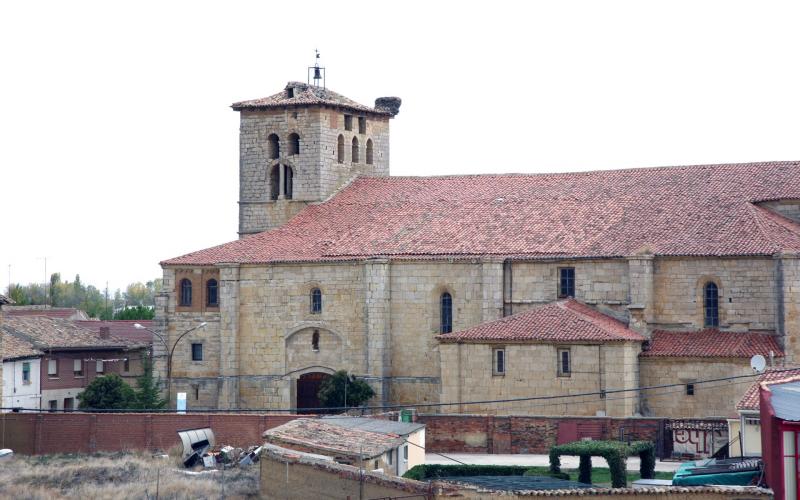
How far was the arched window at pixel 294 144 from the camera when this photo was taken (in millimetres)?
70312

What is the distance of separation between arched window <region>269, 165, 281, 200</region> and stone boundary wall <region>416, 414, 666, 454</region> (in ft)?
65.2

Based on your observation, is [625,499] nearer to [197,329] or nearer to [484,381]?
[484,381]

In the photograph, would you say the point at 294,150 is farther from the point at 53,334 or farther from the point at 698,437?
the point at 698,437

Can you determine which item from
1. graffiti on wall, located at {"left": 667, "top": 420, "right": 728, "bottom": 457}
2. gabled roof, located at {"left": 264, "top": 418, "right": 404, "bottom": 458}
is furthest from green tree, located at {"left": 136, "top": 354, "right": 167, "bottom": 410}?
graffiti on wall, located at {"left": 667, "top": 420, "right": 728, "bottom": 457}

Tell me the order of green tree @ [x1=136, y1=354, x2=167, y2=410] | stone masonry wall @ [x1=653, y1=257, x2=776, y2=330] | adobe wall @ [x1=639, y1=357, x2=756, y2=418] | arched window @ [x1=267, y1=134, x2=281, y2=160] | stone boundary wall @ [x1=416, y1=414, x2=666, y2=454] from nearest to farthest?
stone boundary wall @ [x1=416, y1=414, x2=666, y2=454] < adobe wall @ [x1=639, y1=357, x2=756, y2=418] < stone masonry wall @ [x1=653, y1=257, x2=776, y2=330] < green tree @ [x1=136, y1=354, x2=167, y2=410] < arched window @ [x1=267, y1=134, x2=281, y2=160]

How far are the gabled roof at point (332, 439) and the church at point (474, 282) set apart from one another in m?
9.59

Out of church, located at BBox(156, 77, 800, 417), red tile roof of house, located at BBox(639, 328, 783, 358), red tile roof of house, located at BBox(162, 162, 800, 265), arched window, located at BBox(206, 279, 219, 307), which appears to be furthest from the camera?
arched window, located at BBox(206, 279, 219, 307)

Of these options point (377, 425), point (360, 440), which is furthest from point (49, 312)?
point (360, 440)

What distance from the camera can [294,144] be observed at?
70500 mm

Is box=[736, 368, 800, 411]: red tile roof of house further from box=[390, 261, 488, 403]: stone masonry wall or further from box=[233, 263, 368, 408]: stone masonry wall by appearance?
box=[233, 263, 368, 408]: stone masonry wall

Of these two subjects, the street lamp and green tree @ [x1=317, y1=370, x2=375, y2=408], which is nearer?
green tree @ [x1=317, y1=370, x2=375, y2=408]

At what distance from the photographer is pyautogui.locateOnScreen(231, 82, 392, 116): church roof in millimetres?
69875

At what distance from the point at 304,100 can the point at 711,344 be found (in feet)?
72.5

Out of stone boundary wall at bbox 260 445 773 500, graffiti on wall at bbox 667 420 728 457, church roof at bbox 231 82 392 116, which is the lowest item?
stone boundary wall at bbox 260 445 773 500
